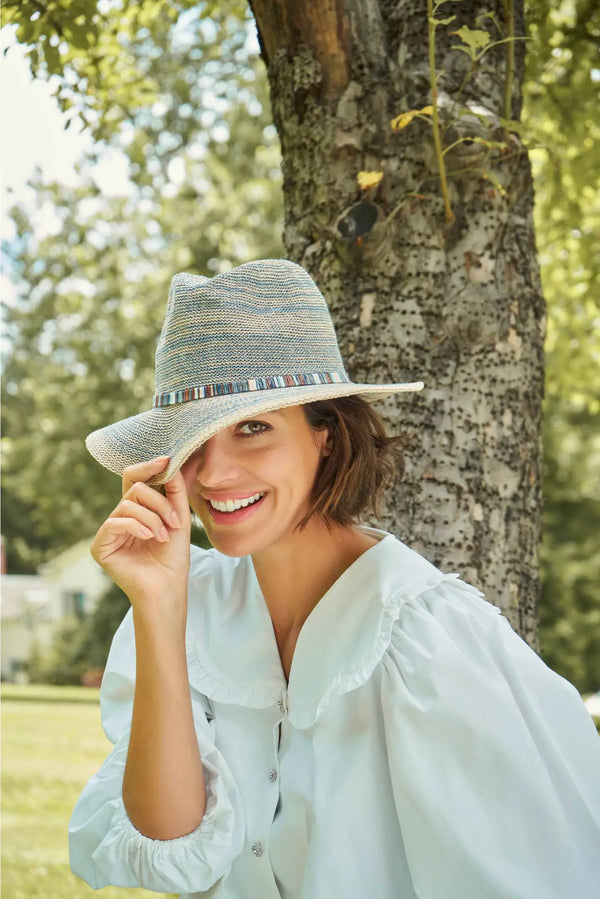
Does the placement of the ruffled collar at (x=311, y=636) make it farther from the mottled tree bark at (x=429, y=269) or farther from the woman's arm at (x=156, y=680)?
the mottled tree bark at (x=429, y=269)

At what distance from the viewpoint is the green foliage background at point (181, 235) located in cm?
463

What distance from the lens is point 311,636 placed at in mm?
2113

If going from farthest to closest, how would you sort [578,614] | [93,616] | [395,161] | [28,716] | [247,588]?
1. [93,616]
2. [578,614]
3. [28,716]
4. [395,161]
5. [247,588]

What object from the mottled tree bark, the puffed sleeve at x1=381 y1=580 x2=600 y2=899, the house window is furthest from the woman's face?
the house window

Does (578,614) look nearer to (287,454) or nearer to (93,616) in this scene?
(93,616)

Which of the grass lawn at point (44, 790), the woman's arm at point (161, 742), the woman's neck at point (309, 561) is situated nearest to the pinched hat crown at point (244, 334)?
the woman's neck at point (309, 561)

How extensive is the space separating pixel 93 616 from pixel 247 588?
72.8 feet

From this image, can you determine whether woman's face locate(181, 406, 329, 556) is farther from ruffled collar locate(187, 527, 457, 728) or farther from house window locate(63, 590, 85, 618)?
house window locate(63, 590, 85, 618)

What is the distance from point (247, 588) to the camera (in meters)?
2.41

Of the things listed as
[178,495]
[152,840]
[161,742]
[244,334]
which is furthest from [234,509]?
[152,840]

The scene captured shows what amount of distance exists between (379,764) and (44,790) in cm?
582

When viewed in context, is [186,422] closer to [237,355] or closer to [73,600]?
[237,355]

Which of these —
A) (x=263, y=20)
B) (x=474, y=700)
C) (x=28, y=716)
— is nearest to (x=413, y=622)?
(x=474, y=700)

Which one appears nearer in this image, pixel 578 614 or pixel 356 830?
pixel 356 830
